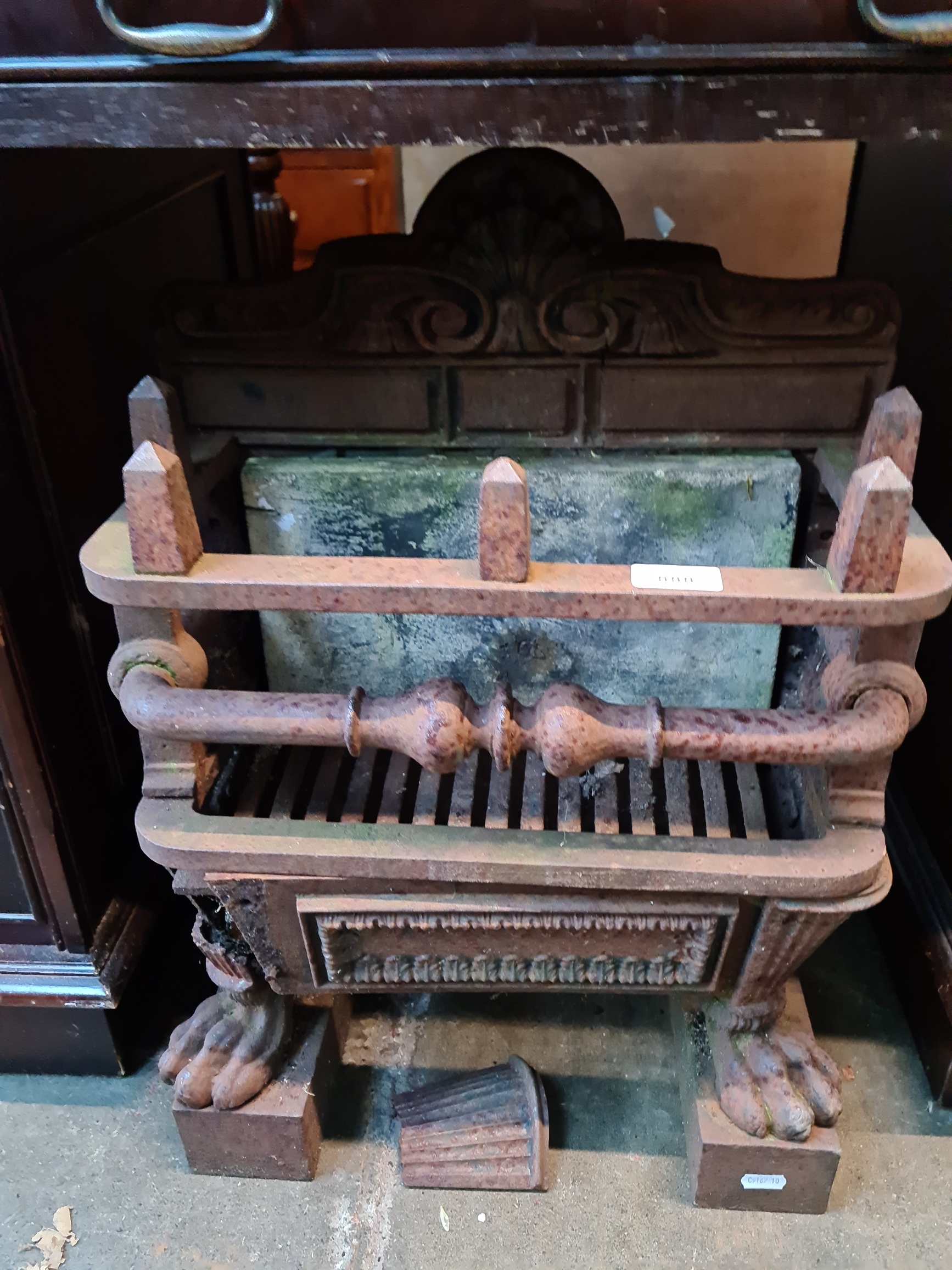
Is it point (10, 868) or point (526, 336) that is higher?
point (526, 336)

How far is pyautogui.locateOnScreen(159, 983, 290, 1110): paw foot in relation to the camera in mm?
1381

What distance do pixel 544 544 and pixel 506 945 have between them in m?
0.57

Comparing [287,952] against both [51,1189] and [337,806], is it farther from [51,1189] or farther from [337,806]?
[51,1189]

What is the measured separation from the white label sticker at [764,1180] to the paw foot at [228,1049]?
68 centimetres

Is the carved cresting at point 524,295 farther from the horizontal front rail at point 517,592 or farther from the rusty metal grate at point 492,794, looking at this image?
the rusty metal grate at point 492,794

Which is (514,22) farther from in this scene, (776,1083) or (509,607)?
(776,1083)

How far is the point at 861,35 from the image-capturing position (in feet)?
2.79

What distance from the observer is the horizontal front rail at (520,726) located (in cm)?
107

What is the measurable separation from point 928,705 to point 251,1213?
1.31 m

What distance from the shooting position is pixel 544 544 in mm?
1447

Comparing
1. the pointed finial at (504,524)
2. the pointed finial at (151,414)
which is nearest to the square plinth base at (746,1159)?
the pointed finial at (504,524)

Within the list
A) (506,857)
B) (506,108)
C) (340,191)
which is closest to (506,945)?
(506,857)

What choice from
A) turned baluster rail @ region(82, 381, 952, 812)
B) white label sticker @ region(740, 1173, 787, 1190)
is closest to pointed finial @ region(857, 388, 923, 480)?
turned baluster rail @ region(82, 381, 952, 812)

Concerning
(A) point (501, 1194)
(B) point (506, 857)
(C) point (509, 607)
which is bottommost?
(A) point (501, 1194)
